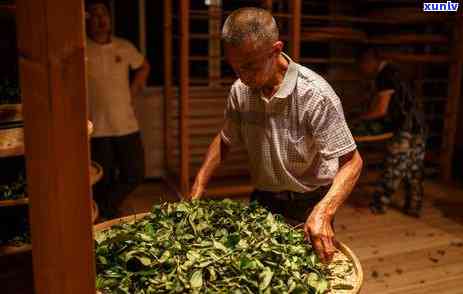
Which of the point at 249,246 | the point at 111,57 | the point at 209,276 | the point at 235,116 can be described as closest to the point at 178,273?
the point at 209,276

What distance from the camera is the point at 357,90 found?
580cm

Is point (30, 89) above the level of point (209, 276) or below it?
above

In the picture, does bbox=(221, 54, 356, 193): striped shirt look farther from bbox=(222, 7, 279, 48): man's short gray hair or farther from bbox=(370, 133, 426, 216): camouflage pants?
bbox=(370, 133, 426, 216): camouflage pants

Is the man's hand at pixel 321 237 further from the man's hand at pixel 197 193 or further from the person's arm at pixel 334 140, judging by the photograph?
the man's hand at pixel 197 193

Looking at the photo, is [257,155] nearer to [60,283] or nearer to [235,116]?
[235,116]

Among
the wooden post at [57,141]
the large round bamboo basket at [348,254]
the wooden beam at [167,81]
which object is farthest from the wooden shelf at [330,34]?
the wooden post at [57,141]

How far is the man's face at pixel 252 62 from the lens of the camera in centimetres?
161

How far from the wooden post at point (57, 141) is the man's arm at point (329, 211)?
757 mm

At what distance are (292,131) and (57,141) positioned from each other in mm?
1139

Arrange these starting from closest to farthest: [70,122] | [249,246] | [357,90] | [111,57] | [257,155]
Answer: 1. [70,122]
2. [249,246]
3. [257,155]
4. [111,57]
5. [357,90]

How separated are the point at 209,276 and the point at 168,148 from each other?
3888mm

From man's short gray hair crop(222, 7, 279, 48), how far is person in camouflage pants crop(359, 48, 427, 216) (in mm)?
2817

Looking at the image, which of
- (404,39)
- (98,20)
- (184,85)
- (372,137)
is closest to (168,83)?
(184,85)

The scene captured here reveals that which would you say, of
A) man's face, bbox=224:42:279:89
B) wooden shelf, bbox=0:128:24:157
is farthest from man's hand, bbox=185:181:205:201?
wooden shelf, bbox=0:128:24:157
